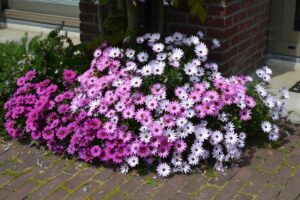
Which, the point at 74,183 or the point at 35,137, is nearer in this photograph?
the point at 74,183

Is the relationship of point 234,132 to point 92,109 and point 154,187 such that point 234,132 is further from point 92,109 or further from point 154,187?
point 92,109

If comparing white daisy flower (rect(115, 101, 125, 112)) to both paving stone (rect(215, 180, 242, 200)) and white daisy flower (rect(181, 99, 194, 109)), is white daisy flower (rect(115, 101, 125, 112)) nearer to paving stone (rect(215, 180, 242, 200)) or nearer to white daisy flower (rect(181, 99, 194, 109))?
white daisy flower (rect(181, 99, 194, 109))

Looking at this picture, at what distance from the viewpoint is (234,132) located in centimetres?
379

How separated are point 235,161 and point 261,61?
1.93m

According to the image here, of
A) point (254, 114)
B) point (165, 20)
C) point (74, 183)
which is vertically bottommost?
point (74, 183)

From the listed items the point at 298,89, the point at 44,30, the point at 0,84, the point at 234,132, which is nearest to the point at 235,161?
the point at 234,132

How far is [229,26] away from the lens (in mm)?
4301

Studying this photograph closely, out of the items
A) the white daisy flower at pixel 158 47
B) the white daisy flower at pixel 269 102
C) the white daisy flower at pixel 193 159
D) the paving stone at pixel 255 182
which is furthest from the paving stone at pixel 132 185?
the white daisy flower at pixel 269 102

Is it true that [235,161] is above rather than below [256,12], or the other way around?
below

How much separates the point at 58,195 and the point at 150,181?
636mm

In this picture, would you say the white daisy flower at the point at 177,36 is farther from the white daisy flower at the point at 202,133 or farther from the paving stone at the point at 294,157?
the paving stone at the point at 294,157

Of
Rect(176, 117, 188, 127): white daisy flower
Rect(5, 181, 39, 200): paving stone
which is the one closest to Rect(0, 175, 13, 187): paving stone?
Rect(5, 181, 39, 200): paving stone

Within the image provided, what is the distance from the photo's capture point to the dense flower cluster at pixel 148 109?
3596 mm

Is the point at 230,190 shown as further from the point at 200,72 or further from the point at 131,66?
the point at 131,66
